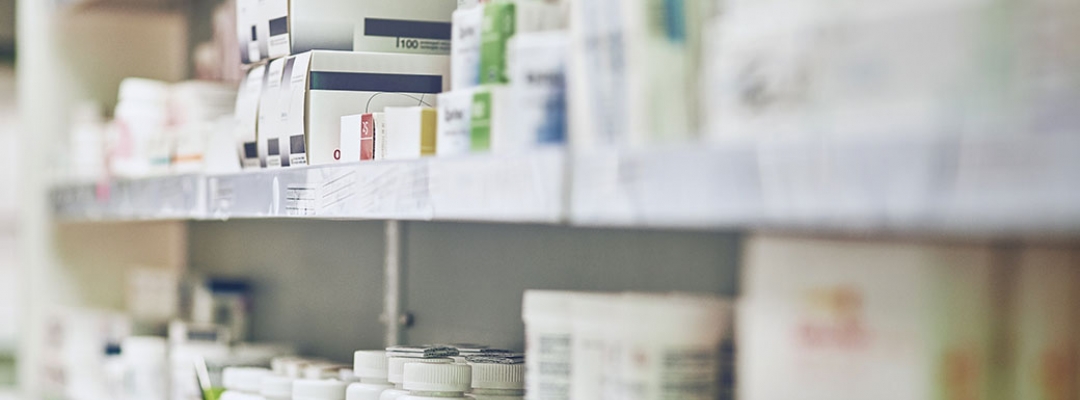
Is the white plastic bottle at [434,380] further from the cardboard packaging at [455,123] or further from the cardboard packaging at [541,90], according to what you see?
the cardboard packaging at [541,90]

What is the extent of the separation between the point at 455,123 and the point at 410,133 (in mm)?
132

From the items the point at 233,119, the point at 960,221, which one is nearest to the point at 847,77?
the point at 960,221

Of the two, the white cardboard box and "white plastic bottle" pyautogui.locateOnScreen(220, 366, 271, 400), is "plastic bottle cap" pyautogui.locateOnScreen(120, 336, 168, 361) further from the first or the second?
the white cardboard box

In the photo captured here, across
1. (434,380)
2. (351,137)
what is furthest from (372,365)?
(351,137)

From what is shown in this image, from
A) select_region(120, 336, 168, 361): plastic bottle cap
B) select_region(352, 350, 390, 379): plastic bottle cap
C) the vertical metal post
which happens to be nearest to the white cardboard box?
select_region(352, 350, 390, 379): plastic bottle cap

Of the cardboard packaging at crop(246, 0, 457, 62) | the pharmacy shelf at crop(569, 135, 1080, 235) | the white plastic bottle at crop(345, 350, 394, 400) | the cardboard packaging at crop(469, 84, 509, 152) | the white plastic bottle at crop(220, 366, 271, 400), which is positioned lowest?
the white plastic bottle at crop(220, 366, 271, 400)

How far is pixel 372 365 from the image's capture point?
1.55m

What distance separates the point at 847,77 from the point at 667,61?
0.62 ft

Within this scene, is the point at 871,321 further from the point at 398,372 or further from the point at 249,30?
the point at 249,30

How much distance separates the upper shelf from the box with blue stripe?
23 cm

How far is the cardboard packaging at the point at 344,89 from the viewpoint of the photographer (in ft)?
4.92

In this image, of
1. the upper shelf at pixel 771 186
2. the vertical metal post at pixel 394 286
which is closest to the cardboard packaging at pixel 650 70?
the upper shelf at pixel 771 186

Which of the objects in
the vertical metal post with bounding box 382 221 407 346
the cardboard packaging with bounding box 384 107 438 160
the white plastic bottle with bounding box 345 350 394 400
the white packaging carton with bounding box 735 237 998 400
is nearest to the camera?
the white packaging carton with bounding box 735 237 998 400

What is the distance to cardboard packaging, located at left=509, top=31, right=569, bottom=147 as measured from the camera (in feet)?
3.40
